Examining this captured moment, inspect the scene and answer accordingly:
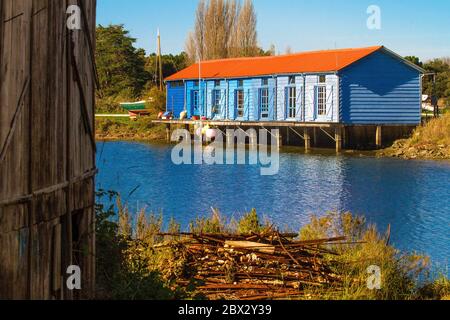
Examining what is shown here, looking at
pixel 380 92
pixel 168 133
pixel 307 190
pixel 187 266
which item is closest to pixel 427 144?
pixel 380 92

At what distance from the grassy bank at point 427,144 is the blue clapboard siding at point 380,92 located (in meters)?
1.19

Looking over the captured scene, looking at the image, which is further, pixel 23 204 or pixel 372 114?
pixel 372 114

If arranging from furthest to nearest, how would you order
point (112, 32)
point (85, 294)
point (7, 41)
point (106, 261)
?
point (112, 32) → point (106, 261) → point (85, 294) → point (7, 41)

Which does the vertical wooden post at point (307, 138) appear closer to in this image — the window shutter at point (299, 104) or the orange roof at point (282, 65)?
the window shutter at point (299, 104)

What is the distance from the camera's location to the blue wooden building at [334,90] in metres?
37.5

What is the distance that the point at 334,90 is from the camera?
3716 cm

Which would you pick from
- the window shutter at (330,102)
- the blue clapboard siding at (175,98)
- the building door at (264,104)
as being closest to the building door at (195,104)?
the blue clapboard siding at (175,98)

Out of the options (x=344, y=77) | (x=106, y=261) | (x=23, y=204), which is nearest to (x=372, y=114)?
(x=344, y=77)

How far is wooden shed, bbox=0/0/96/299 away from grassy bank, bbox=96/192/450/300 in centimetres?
88

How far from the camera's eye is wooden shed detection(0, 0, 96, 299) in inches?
220

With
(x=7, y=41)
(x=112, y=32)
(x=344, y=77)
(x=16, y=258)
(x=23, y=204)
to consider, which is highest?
(x=112, y=32)

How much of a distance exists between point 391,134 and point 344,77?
15.8 ft
